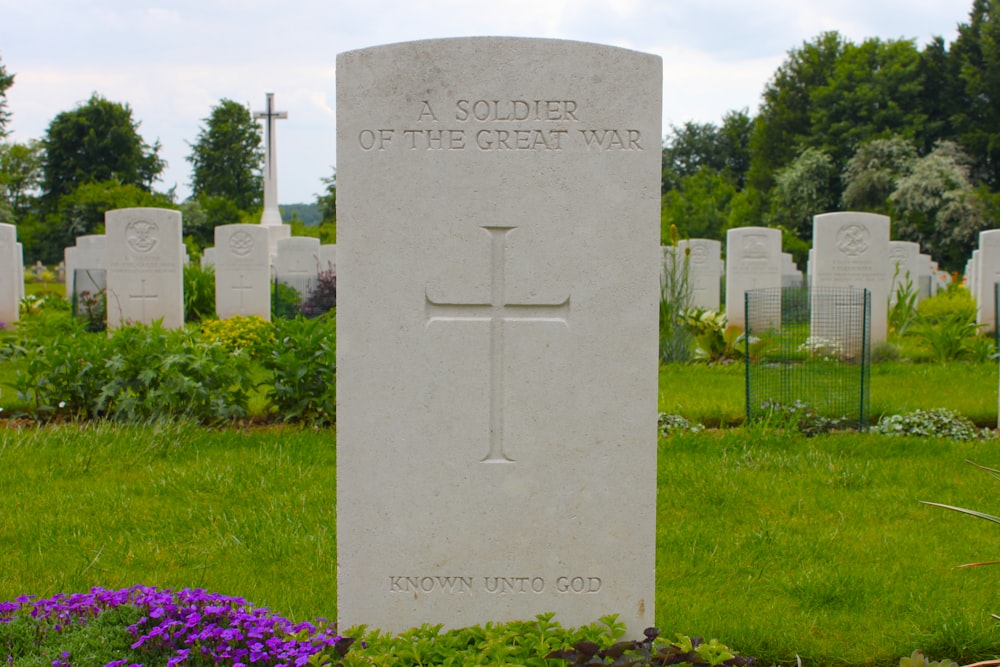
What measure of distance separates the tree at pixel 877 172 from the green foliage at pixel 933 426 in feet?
96.8

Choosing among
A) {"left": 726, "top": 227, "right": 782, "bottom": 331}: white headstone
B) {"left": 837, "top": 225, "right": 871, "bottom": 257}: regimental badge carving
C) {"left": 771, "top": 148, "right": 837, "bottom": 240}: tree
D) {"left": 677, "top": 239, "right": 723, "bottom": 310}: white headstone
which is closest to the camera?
{"left": 837, "top": 225, "right": 871, "bottom": 257}: regimental badge carving

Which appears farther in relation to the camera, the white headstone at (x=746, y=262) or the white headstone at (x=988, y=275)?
the white headstone at (x=746, y=262)

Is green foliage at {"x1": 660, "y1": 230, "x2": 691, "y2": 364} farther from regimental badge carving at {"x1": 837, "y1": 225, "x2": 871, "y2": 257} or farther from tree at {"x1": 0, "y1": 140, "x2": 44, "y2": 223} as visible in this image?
tree at {"x1": 0, "y1": 140, "x2": 44, "y2": 223}

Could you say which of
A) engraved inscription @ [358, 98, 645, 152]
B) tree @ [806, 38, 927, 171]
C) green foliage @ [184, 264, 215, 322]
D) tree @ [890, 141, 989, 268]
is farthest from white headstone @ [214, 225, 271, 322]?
tree @ [806, 38, 927, 171]

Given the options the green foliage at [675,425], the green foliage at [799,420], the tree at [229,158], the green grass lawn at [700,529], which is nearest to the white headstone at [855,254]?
the green foliage at [799,420]

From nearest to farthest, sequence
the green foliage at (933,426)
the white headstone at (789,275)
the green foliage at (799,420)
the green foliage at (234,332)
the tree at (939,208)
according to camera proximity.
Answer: the green foliage at (799,420), the green foliage at (933,426), the green foliage at (234,332), the white headstone at (789,275), the tree at (939,208)

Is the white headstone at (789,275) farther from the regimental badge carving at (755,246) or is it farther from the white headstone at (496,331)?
the white headstone at (496,331)

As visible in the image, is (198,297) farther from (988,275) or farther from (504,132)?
(504,132)

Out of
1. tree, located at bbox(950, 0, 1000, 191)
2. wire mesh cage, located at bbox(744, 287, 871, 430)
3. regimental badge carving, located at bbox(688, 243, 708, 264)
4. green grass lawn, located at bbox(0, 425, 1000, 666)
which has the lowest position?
green grass lawn, located at bbox(0, 425, 1000, 666)

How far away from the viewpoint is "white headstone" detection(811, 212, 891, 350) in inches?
493

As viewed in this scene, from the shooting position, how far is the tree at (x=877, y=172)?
3497 cm

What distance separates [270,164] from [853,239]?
21470mm

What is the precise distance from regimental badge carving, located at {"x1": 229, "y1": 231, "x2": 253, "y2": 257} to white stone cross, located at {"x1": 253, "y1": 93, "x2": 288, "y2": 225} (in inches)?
530

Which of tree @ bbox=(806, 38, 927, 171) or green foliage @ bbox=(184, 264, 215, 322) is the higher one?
tree @ bbox=(806, 38, 927, 171)
